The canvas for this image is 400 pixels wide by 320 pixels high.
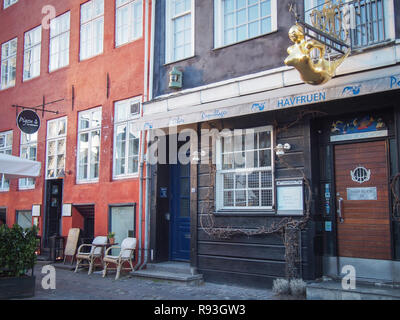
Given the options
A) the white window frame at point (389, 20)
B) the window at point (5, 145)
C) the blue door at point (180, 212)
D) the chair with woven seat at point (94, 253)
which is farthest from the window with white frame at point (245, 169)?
the window at point (5, 145)

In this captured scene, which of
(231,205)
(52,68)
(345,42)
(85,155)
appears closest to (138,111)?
(85,155)

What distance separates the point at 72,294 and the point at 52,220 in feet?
19.1

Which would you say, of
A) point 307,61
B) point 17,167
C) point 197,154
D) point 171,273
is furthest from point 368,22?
point 17,167

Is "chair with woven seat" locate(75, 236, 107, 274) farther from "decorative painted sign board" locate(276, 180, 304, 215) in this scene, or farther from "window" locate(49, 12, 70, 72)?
"window" locate(49, 12, 70, 72)

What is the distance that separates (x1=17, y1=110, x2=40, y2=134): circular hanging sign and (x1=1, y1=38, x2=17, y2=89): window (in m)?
4.79

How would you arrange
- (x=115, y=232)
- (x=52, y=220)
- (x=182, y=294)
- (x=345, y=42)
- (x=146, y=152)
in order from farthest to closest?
(x=52, y=220)
(x=115, y=232)
(x=146, y=152)
(x=182, y=294)
(x=345, y=42)

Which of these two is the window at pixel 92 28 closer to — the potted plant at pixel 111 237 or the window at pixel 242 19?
the window at pixel 242 19

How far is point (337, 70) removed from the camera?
271 inches

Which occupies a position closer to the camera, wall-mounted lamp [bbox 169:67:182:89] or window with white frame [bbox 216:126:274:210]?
window with white frame [bbox 216:126:274:210]

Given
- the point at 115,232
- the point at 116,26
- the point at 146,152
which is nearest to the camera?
the point at 146,152

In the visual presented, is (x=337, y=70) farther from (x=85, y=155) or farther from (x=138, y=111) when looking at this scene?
(x=85, y=155)

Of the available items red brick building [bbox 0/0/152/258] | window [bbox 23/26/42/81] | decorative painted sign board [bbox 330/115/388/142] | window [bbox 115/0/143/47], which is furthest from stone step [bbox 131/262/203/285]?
window [bbox 23/26/42/81]

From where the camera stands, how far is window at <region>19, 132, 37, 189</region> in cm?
1402

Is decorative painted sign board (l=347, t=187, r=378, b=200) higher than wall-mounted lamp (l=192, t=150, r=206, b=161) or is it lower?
lower
